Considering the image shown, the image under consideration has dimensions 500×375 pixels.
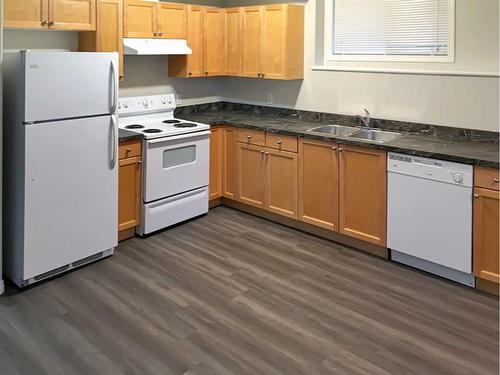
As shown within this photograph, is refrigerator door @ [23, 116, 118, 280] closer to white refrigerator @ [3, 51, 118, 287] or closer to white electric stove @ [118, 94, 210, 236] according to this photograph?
white refrigerator @ [3, 51, 118, 287]

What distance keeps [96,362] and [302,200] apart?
237cm

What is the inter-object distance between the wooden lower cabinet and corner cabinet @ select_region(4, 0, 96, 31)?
3.23 ft

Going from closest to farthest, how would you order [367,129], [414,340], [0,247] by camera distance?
[414,340] < [0,247] < [367,129]

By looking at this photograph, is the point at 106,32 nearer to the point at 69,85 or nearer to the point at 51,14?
the point at 51,14

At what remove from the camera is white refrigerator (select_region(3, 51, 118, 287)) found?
316 centimetres

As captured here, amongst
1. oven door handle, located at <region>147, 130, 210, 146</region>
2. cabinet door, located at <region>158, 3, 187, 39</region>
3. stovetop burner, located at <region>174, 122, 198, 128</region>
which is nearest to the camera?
oven door handle, located at <region>147, 130, 210, 146</region>

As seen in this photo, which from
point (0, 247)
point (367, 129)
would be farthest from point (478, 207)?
point (0, 247)

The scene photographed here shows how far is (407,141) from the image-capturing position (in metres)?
3.79

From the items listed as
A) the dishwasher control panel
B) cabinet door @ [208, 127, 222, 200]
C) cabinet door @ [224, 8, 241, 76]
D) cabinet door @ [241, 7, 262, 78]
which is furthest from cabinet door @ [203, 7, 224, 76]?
the dishwasher control panel

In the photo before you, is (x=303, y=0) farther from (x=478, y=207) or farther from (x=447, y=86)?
(x=478, y=207)

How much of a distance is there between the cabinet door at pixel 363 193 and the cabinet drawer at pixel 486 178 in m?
0.68

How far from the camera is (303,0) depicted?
4.72 meters

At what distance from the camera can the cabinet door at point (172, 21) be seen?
4.52 meters

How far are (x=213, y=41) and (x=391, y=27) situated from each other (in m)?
1.79
